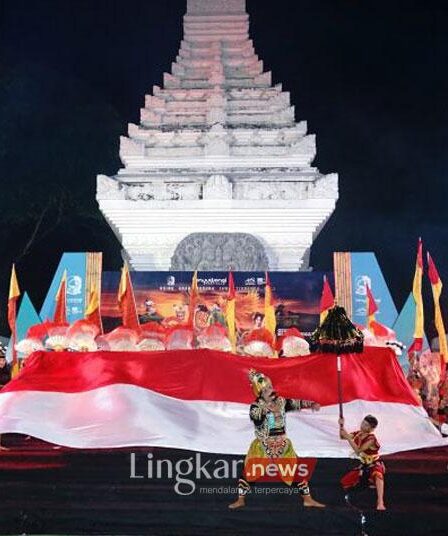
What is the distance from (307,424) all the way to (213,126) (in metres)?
12.8

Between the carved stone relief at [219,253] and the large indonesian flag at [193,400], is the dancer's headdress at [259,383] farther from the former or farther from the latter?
the carved stone relief at [219,253]

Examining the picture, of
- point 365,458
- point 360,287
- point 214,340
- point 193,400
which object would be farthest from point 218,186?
point 365,458

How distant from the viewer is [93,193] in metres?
28.4

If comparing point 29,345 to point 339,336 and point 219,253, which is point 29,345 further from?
point 219,253

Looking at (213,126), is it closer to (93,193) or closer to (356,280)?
(356,280)

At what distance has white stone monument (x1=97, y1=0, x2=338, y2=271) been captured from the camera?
17938 millimetres

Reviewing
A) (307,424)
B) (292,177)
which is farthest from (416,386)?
(292,177)

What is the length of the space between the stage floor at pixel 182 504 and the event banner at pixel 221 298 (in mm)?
8987

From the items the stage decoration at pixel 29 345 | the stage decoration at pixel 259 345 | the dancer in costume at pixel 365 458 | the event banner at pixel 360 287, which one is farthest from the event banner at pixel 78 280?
the dancer in costume at pixel 365 458

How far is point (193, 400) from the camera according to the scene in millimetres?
8156

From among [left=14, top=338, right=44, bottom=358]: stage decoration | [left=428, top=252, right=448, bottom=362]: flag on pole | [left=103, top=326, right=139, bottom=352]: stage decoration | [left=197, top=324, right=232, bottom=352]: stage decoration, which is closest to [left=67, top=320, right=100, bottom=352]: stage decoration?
[left=103, top=326, right=139, bottom=352]: stage decoration

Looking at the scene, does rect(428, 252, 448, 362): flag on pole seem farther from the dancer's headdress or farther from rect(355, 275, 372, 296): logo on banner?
rect(355, 275, 372, 296): logo on banner

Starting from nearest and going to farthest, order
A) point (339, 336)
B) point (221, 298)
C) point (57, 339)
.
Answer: point (339, 336)
point (57, 339)
point (221, 298)

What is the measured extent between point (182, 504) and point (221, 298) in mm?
10794
